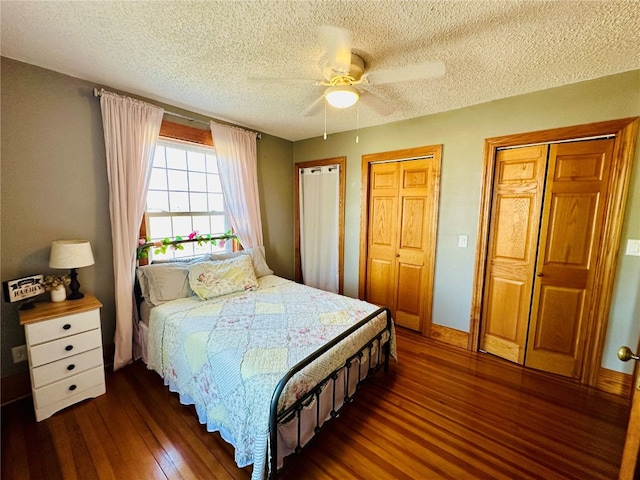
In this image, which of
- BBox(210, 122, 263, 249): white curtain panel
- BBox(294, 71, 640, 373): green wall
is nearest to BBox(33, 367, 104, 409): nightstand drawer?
BBox(210, 122, 263, 249): white curtain panel

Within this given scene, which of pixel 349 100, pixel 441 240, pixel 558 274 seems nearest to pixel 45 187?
pixel 349 100

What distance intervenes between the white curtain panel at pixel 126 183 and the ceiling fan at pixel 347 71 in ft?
5.84

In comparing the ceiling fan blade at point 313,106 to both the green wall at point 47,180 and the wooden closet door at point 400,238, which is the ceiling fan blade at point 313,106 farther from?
the green wall at point 47,180

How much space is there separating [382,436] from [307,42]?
260 cm

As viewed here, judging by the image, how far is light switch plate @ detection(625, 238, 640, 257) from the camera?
2.03 metres

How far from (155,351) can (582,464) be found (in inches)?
120

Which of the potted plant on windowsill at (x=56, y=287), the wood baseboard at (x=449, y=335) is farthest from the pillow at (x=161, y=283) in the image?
the wood baseboard at (x=449, y=335)

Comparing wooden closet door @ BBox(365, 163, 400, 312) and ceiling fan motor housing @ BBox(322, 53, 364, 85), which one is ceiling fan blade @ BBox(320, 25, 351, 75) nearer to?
ceiling fan motor housing @ BBox(322, 53, 364, 85)

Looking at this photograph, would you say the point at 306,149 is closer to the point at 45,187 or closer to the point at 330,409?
the point at 45,187

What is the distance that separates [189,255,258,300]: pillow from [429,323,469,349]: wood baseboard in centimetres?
211

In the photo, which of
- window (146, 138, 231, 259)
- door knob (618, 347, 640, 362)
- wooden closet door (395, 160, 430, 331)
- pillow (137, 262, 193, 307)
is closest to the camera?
door knob (618, 347, 640, 362)

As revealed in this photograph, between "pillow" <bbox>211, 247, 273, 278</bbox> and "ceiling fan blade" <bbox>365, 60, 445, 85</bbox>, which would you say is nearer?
"ceiling fan blade" <bbox>365, 60, 445, 85</bbox>

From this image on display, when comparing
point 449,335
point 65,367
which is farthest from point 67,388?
point 449,335

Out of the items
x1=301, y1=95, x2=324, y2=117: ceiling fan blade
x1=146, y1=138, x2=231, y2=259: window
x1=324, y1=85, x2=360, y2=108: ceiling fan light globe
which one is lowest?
x1=146, y1=138, x2=231, y2=259: window
